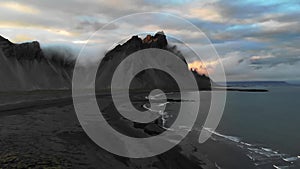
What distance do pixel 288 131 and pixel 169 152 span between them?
26086 mm

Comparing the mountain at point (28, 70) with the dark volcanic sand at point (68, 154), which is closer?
the dark volcanic sand at point (68, 154)

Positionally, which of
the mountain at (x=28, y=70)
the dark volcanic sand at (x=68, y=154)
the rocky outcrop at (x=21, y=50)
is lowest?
the dark volcanic sand at (x=68, y=154)

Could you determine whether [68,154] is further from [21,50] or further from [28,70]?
[21,50]

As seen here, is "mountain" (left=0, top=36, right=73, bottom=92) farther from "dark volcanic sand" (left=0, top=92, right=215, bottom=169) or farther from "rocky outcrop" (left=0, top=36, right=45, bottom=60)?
"dark volcanic sand" (left=0, top=92, right=215, bottom=169)

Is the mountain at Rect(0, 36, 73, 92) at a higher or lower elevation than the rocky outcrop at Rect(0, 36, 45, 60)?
lower

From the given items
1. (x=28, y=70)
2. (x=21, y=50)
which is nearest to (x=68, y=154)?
(x=28, y=70)

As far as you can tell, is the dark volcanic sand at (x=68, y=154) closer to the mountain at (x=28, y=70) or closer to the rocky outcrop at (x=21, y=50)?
the mountain at (x=28, y=70)

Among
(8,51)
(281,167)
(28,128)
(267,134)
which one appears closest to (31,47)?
(8,51)

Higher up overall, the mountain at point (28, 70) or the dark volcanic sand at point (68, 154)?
the mountain at point (28, 70)

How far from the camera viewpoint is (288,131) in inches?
1614

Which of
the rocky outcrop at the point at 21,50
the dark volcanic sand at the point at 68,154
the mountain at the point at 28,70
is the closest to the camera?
the dark volcanic sand at the point at 68,154

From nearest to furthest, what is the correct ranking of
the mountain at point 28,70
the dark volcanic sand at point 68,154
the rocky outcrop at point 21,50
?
the dark volcanic sand at point 68,154 < the mountain at point 28,70 < the rocky outcrop at point 21,50

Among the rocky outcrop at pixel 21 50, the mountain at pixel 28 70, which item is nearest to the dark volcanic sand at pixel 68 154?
the mountain at pixel 28 70

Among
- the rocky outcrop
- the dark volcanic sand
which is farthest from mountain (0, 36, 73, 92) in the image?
the dark volcanic sand
